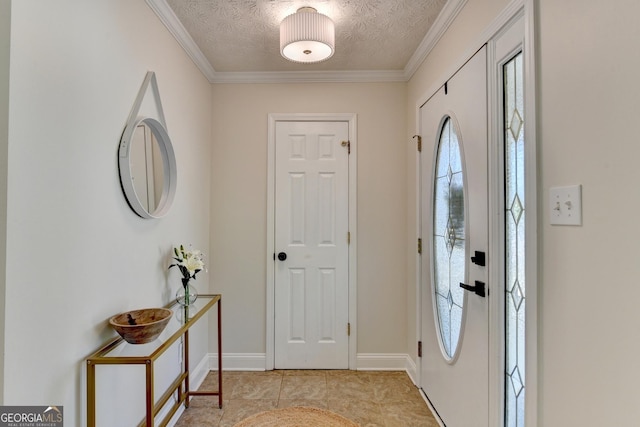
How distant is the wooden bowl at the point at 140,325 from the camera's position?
128 cm

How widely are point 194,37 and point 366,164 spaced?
Result: 154 cm

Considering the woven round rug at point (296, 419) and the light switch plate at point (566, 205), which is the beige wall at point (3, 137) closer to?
the woven round rug at point (296, 419)

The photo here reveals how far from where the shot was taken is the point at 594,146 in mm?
916

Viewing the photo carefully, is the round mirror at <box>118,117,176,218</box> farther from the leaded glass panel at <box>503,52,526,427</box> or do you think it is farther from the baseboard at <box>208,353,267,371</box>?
the leaded glass panel at <box>503,52,526,427</box>

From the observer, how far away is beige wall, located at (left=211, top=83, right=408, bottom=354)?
2703 mm

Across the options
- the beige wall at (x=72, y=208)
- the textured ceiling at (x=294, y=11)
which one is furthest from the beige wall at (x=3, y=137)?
the textured ceiling at (x=294, y=11)

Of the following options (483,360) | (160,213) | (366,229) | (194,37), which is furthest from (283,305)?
(194,37)

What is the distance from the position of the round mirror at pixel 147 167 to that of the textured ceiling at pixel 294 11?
777 mm

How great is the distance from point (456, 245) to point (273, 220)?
4.72 feet

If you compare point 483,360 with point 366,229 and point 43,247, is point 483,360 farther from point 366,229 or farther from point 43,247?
point 43,247

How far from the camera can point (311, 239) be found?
271 centimetres

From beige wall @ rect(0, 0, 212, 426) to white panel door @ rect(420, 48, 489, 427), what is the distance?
164 centimetres

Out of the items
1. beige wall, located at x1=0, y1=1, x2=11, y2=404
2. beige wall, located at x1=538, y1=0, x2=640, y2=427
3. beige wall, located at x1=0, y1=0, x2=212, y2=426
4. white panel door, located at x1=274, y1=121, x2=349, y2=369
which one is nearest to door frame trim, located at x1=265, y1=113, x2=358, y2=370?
white panel door, located at x1=274, y1=121, x2=349, y2=369

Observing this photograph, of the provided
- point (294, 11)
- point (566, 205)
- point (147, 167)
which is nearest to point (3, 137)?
point (147, 167)
